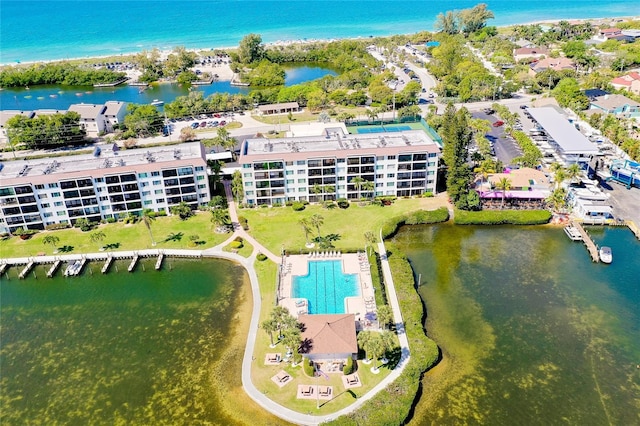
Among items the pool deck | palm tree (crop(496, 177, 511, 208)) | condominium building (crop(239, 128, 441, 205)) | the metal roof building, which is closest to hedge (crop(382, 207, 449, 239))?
condominium building (crop(239, 128, 441, 205))

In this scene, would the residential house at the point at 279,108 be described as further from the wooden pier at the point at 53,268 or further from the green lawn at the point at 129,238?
the wooden pier at the point at 53,268

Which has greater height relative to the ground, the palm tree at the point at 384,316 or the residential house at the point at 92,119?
the residential house at the point at 92,119

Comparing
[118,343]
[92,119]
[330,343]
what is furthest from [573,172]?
[92,119]

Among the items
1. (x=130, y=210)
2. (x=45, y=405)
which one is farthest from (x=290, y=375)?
(x=130, y=210)

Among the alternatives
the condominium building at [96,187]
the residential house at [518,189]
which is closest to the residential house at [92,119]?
the condominium building at [96,187]

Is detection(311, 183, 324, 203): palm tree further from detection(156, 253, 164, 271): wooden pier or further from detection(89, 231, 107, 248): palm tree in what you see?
detection(89, 231, 107, 248): palm tree

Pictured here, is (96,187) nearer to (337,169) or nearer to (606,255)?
(337,169)
